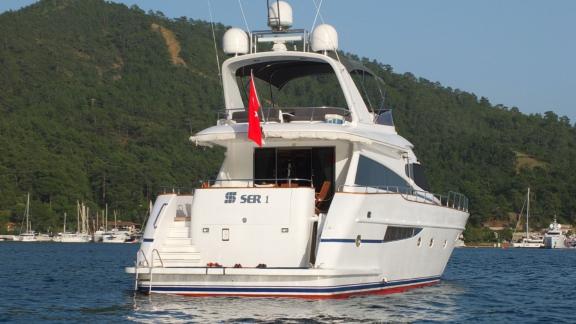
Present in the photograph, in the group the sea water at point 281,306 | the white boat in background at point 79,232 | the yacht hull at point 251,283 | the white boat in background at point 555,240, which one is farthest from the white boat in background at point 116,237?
the yacht hull at point 251,283

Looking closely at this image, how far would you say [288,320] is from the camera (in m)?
17.5

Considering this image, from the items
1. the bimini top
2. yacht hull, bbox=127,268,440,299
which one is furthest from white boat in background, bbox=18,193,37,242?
yacht hull, bbox=127,268,440,299

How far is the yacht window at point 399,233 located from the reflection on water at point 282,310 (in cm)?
128

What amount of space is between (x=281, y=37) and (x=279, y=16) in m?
0.53

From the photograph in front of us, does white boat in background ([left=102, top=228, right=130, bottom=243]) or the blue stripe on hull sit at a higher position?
white boat in background ([left=102, top=228, right=130, bottom=243])

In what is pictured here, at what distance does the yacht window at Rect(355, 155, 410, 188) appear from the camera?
21.6m

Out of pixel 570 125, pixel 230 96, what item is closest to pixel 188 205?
pixel 230 96

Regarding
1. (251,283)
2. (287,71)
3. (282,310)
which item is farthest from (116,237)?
(282,310)

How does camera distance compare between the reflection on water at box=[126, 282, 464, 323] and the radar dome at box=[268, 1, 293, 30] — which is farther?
the radar dome at box=[268, 1, 293, 30]

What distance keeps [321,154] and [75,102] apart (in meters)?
132

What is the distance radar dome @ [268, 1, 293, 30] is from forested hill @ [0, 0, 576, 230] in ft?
230

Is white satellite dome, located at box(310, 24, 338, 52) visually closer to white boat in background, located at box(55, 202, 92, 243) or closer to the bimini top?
the bimini top

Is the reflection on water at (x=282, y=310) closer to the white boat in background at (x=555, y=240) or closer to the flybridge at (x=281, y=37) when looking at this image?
the flybridge at (x=281, y=37)

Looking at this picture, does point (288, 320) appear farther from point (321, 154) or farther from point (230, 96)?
point (230, 96)
